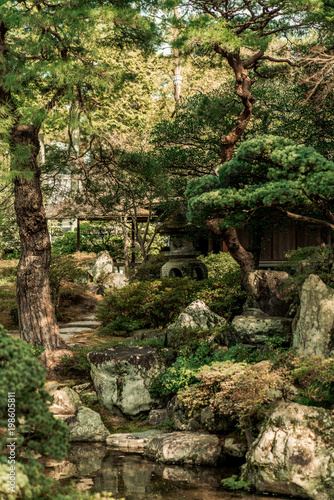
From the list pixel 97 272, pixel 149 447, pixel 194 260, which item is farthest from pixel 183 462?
pixel 97 272

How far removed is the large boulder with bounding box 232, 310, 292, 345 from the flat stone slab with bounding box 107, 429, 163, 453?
2.03m

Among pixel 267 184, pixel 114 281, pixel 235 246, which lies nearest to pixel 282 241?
pixel 114 281

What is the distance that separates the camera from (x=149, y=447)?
6980 millimetres

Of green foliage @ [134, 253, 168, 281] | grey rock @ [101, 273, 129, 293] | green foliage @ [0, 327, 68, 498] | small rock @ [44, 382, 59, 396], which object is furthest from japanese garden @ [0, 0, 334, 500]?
grey rock @ [101, 273, 129, 293]

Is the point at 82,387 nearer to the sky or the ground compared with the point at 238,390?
nearer to the ground

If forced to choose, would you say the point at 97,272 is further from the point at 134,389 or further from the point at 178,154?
the point at 134,389

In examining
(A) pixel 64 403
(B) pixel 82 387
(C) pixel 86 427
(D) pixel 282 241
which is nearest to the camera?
(C) pixel 86 427

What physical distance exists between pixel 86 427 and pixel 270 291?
4.00 meters

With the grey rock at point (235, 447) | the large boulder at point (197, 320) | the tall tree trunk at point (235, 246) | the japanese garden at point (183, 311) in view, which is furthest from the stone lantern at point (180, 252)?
the grey rock at point (235, 447)

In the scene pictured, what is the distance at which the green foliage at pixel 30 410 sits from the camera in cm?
338

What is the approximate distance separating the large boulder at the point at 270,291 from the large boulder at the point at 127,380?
220 centimetres

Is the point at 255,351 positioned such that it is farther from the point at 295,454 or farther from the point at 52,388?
the point at 52,388

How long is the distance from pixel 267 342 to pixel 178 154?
640cm

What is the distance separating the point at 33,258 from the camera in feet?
31.9
